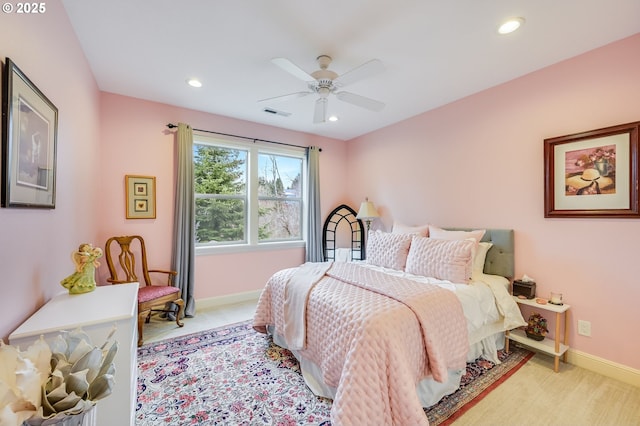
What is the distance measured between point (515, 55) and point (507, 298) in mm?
2103

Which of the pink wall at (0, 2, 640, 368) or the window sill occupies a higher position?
the pink wall at (0, 2, 640, 368)

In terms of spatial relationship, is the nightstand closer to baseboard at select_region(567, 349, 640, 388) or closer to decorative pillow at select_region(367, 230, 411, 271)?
baseboard at select_region(567, 349, 640, 388)

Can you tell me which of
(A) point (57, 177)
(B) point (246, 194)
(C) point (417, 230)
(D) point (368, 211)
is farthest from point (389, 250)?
(A) point (57, 177)

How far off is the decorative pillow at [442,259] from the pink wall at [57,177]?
275cm

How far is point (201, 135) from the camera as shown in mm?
3561

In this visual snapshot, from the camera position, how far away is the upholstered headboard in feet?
8.74

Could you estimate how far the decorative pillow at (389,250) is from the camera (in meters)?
2.88

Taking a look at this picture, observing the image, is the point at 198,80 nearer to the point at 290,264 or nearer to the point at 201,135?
the point at 201,135

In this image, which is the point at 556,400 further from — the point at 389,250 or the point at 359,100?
the point at 359,100

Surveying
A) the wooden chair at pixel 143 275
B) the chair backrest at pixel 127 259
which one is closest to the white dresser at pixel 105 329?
the wooden chair at pixel 143 275

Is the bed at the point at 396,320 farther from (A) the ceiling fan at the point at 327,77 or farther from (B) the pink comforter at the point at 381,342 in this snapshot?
(A) the ceiling fan at the point at 327,77

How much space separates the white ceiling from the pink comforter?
1.92 meters

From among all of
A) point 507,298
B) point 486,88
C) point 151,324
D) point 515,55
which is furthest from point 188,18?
point 507,298

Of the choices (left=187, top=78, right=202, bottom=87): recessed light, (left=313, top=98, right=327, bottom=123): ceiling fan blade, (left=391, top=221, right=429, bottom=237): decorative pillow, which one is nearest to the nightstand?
(left=391, top=221, right=429, bottom=237): decorative pillow
